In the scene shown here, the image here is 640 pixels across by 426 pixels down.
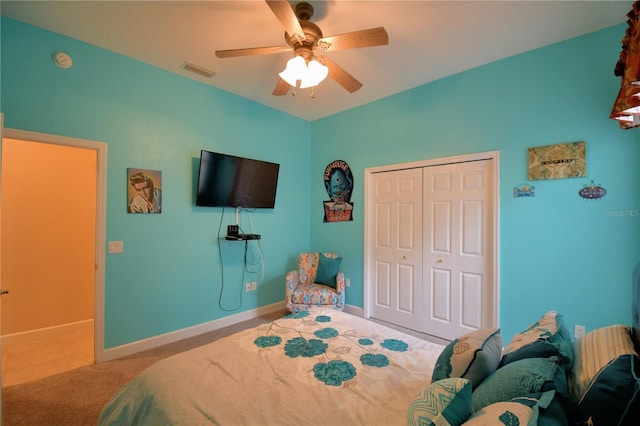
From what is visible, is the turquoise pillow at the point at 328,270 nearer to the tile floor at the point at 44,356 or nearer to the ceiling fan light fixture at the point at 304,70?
the ceiling fan light fixture at the point at 304,70

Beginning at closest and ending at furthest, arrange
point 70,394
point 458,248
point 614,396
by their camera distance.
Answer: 1. point 614,396
2. point 70,394
3. point 458,248

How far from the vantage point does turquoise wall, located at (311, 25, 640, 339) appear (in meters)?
2.15

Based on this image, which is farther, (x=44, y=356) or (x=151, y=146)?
(x=151, y=146)

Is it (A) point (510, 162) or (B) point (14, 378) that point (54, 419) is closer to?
(B) point (14, 378)

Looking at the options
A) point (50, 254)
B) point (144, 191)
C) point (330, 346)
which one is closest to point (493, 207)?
point (330, 346)

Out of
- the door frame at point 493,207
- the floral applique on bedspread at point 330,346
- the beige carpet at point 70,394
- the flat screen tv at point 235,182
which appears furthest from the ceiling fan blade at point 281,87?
the beige carpet at point 70,394

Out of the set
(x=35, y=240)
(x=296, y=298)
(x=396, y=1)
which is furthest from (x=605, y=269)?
(x=35, y=240)

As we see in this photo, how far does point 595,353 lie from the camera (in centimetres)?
102

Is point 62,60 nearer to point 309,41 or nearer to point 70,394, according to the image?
point 309,41

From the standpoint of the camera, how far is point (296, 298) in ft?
11.1

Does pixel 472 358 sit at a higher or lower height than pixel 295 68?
lower

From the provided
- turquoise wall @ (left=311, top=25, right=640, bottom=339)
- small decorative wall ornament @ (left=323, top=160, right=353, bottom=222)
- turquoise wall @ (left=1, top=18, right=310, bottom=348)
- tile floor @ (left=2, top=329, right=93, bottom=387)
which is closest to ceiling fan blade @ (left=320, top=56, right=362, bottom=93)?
turquoise wall @ (left=311, top=25, right=640, bottom=339)

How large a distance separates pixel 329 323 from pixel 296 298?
55.5 inches

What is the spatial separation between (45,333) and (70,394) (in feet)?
5.14
